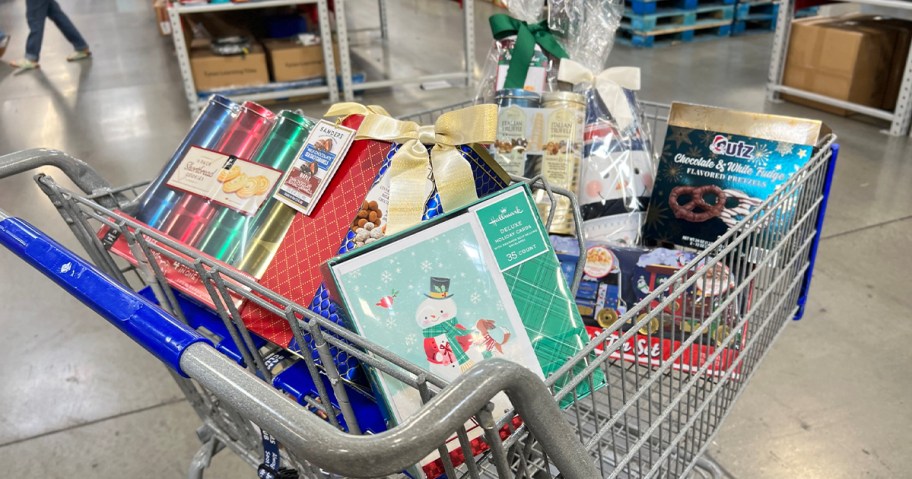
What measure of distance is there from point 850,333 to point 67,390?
7.59 feet

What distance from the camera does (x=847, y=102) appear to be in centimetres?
361

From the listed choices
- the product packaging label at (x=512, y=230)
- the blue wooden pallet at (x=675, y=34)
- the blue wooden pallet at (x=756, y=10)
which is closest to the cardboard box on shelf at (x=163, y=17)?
the blue wooden pallet at (x=675, y=34)

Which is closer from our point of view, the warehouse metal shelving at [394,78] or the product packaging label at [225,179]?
the product packaging label at [225,179]

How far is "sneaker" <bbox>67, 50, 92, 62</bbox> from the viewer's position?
19.2 feet

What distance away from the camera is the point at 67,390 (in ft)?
6.38

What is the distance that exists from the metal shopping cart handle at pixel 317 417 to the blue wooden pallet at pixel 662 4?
5.06 m

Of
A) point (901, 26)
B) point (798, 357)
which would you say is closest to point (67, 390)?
point (798, 357)

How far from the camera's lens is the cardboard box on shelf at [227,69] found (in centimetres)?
421

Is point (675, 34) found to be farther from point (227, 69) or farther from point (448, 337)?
point (448, 337)

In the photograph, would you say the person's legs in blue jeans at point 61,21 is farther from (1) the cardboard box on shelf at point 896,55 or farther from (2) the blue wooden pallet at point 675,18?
(1) the cardboard box on shelf at point 896,55

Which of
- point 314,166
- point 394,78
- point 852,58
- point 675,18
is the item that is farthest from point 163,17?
point 314,166

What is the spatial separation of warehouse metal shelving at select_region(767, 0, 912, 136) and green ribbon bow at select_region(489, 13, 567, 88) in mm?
2658

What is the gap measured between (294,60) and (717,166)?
363 cm

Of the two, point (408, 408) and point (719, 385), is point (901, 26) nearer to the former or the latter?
point (719, 385)
